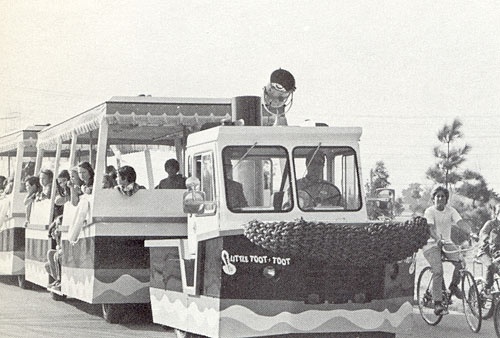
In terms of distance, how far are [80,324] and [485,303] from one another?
5.07 meters

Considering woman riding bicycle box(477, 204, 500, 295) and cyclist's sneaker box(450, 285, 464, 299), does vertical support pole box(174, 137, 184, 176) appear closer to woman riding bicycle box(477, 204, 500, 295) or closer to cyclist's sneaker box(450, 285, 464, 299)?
cyclist's sneaker box(450, 285, 464, 299)

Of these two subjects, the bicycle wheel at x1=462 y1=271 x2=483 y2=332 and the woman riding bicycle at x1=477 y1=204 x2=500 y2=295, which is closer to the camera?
the bicycle wheel at x1=462 y1=271 x2=483 y2=332

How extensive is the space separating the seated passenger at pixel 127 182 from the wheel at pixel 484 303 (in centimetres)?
435

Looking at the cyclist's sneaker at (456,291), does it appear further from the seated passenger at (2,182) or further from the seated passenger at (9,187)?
the seated passenger at (2,182)

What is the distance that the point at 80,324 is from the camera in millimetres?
13102

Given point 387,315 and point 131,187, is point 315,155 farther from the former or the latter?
point 131,187

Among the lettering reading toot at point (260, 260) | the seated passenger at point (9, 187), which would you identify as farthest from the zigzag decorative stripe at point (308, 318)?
the seated passenger at point (9, 187)

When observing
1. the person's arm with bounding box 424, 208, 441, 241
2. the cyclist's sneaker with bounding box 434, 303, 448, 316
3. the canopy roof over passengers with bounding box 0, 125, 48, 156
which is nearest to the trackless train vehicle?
the person's arm with bounding box 424, 208, 441, 241

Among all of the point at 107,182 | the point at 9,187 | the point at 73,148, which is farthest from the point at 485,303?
the point at 9,187

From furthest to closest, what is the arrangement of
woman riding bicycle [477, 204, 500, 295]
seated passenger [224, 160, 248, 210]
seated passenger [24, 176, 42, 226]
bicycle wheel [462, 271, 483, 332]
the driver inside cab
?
1. seated passenger [24, 176, 42, 226]
2. woman riding bicycle [477, 204, 500, 295]
3. bicycle wheel [462, 271, 483, 332]
4. the driver inside cab
5. seated passenger [224, 160, 248, 210]

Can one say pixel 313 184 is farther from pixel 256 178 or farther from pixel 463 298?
pixel 463 298

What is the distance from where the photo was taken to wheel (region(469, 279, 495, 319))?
12.2 meters

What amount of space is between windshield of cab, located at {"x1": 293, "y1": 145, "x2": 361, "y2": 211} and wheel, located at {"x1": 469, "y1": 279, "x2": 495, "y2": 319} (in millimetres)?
2635

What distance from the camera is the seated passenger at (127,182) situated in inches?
503
